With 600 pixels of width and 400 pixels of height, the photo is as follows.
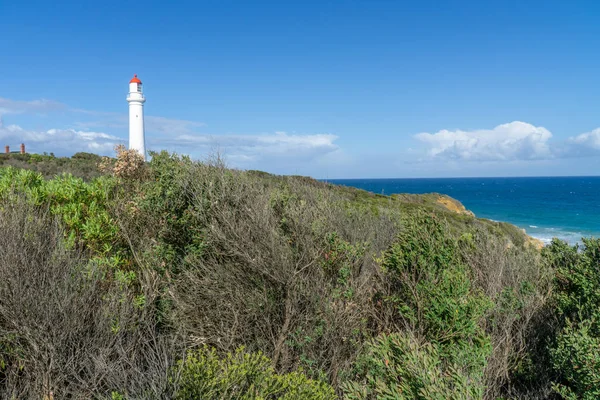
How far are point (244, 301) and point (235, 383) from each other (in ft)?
9.01

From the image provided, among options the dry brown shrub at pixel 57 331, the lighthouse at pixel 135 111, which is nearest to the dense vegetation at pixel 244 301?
the dry brown shrub at pixel 57 331

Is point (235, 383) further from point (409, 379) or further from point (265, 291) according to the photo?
point (265, 291)

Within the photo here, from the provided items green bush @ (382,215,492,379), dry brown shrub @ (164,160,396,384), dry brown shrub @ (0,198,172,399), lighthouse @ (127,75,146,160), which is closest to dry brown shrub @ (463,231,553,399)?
green bush @ (382,215,492,379)

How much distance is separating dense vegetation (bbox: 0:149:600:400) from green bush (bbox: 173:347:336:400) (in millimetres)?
33

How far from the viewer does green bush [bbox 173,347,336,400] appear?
5.05 m

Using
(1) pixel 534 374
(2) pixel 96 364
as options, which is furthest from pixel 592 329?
(2) pixel 96 364

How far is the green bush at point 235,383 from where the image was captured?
5.05 meters

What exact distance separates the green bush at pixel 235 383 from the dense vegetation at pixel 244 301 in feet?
0.11

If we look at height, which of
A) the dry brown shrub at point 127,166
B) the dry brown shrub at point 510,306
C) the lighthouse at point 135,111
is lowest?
the dry brown shrub at point 510,306

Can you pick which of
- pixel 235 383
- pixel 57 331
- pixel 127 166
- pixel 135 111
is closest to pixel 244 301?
pixel 235 383

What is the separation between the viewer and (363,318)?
8422 millimetres

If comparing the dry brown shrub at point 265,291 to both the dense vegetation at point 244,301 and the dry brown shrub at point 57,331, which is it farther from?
the dry brown shrub at point 57,331

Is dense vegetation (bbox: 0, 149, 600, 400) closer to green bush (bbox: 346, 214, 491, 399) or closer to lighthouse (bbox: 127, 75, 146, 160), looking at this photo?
green bush (bbox: 346, 214, 491, 399)

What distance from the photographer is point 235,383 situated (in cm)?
528
